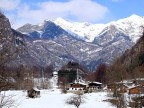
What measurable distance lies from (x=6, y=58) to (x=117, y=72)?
31637 mm

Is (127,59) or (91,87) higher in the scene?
(127,59)

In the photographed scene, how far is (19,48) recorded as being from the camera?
32.4ft

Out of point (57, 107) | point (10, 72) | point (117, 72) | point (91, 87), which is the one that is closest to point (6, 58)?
point (10, 72)

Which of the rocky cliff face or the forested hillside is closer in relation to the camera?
the rocky cliff face

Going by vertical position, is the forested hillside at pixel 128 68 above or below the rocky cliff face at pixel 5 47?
above

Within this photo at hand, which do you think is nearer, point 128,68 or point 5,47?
point 5,47

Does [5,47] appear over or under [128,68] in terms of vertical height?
under

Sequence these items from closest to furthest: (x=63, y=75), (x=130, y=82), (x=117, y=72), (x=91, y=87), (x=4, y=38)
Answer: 1. (x=4, y=38)
2. (x=117, y=72)
3. (x=130, y=82)
4. (x=91, y=87)
5. (x=63, y=75)

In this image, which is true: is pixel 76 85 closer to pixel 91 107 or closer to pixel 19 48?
pixel 91 107

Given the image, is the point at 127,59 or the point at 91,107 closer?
the point at 91,107

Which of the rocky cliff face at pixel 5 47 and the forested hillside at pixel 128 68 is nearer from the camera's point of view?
the rocky cliff face at pixel 5 47

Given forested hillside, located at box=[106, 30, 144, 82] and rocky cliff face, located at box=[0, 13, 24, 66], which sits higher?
forested hillside, located at box=[106, 30, 144, 82]

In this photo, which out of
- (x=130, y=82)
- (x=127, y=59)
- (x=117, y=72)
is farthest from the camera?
(x=127, y=59)

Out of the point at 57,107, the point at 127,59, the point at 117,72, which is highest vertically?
the point at 127,59
